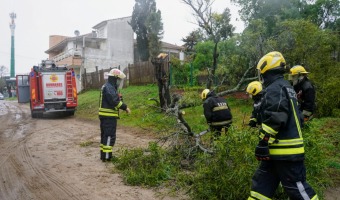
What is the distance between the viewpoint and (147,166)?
5.60 meters

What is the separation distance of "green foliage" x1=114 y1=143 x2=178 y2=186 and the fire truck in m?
9.43

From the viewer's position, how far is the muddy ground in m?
4.58

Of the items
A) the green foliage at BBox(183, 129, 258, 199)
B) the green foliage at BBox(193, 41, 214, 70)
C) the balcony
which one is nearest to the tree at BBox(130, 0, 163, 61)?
the green foliage at BBox(193, 41, 214, 70)

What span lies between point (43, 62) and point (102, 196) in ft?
41.7

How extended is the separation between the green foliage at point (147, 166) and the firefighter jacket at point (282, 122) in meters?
2.45

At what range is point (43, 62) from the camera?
15.5m

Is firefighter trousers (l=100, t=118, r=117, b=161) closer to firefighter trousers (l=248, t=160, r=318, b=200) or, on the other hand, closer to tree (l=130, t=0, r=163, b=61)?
firefighter trousers (l=248, t=160, r=318, b=200)

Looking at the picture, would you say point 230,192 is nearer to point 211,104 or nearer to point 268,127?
point 268,127

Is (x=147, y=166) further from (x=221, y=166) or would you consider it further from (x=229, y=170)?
(x=229, y=170)

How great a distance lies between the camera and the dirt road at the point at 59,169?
15.1 ft

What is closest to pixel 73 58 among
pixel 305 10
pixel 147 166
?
pixel 305 10

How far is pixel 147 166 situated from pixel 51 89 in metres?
10.6

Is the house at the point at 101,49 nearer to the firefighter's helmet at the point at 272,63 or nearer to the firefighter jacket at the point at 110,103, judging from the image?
the firefighter jacket at the point at 110,103

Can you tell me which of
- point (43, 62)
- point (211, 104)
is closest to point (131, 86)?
point (43, 62)
